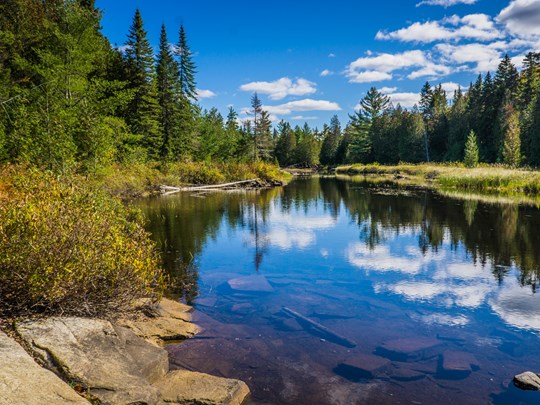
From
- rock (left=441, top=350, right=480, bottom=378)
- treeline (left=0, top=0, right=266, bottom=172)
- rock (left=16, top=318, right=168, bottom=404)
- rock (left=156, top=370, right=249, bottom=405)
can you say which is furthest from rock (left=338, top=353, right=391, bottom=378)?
treeline (left=0, top=0, right=266, bottom=172)

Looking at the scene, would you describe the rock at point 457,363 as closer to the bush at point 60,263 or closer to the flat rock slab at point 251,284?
the flat rock slab at point 251,284

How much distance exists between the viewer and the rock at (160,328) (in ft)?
27.7

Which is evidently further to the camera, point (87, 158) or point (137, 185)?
point (137, 185)

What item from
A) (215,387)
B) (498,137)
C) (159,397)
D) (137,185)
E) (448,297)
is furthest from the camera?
(498,137)

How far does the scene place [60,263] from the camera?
6848mm

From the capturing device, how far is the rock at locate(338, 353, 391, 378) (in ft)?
24.6

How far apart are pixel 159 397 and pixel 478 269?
1241cm

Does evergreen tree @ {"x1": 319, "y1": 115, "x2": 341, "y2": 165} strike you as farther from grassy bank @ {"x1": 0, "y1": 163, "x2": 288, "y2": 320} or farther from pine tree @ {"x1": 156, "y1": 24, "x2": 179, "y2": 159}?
grassy bank @ {"x1": 0, "y1": 163, "x2": 288, "y2": 320}

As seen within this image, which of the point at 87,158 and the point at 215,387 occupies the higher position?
the point at 87,158

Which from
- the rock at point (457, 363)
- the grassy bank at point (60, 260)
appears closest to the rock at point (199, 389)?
the grassy bank at point (60, 260)

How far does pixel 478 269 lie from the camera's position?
14.2 meters

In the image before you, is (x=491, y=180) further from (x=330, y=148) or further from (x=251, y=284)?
(x=330, y=148)

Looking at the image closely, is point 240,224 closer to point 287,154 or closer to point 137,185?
point 137,185

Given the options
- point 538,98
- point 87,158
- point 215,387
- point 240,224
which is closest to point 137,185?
point 87,158
